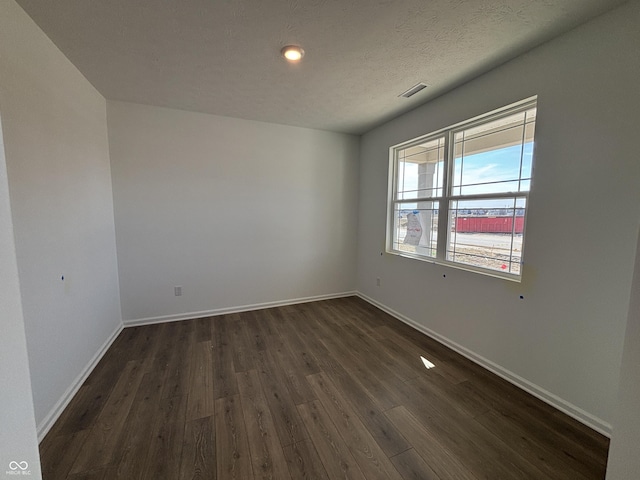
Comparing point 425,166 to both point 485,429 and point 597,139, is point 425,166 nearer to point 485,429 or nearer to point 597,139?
point 597,139

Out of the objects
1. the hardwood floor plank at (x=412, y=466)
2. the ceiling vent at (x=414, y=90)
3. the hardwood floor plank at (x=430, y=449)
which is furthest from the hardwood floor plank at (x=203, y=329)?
the ceiling vent at (x=414, y=90)

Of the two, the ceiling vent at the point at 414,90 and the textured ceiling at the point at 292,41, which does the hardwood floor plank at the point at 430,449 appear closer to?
the textured ceiling at the point at 292,41

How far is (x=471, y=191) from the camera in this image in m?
2.48

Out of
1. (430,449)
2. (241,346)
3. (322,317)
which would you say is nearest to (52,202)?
(241,346)

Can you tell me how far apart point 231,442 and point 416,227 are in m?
2.78

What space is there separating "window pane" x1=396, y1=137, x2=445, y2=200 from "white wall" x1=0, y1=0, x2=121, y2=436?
3403 millimetres

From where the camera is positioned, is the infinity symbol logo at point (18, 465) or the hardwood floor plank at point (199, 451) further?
the hardwood floor plank at point (199, 451)

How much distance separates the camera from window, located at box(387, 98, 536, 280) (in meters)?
2.10

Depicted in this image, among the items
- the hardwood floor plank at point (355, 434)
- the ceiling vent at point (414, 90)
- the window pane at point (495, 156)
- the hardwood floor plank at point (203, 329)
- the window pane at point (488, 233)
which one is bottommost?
the hardwood floor plank at point (355, 434)

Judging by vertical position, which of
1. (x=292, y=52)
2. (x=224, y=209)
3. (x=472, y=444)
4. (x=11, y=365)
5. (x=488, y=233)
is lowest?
(x=472, y=444)

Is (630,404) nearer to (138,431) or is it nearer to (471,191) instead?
(471,191)

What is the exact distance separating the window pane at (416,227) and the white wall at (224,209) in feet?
2.95

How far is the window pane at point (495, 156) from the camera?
2.05 m

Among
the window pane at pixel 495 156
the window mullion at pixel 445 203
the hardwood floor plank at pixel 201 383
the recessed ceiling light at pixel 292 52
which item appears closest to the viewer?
the hardwood floor plank at pixel 201 383
